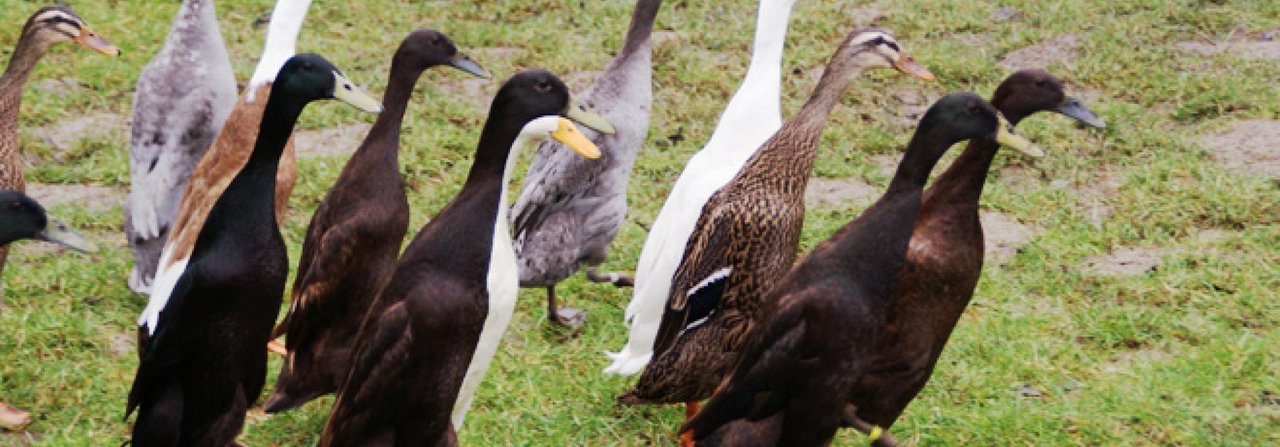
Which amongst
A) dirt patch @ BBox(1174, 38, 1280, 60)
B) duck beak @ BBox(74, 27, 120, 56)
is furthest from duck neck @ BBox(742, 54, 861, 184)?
dirt patch @ BBox(1174, 38, 1280, 60)

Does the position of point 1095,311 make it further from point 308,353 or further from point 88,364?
point 88,364

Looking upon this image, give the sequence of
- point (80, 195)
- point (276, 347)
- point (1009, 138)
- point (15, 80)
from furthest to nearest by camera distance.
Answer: point (80, 195) < point (15, 80) < point (276, 347) < point (1009, 138)

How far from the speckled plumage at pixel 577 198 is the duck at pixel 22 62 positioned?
1.77 metres

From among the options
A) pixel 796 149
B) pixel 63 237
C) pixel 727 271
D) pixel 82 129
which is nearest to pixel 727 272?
pixel 727 271

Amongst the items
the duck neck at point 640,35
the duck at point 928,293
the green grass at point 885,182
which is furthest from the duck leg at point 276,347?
the duck at point 928,293

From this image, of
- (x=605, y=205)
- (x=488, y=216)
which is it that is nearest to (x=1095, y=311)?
(x=605, y=205)

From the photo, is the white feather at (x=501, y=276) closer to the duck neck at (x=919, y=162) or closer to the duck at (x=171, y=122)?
the duck neck at (x=919, y=162)

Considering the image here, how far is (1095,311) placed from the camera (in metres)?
5.95

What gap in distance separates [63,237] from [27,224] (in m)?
0.13

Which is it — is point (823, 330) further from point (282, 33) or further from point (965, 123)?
point (282, 33)

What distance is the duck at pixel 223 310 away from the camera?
14.0 feet

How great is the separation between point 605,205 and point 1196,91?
3.39 m

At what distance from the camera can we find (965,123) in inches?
179

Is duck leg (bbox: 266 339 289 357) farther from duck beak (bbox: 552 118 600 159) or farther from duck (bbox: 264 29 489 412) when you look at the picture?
duck beak (bbox: 552 118 600 159)
